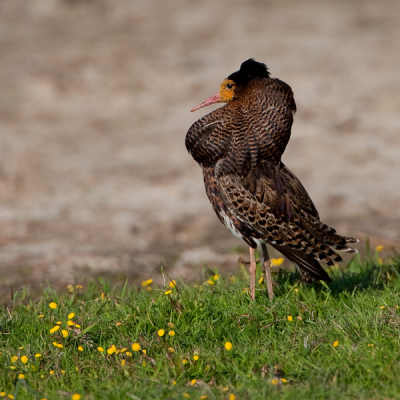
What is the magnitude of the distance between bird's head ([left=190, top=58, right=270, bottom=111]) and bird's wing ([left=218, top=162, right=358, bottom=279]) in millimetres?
729

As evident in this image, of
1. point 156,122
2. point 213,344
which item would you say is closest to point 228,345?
point 213,344

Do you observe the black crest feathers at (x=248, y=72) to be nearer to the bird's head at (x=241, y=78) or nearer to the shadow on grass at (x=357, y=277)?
the bird's head at (x=241, y=78)

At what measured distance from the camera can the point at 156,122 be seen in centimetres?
1412

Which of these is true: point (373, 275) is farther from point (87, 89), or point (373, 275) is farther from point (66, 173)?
point (87, 89)

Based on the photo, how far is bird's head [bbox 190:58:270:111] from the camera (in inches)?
251

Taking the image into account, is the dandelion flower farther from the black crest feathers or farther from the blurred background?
the blurred background

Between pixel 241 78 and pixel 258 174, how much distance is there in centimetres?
91

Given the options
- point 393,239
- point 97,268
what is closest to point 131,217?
point 97,268

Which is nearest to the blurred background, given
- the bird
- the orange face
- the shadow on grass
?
the shadow on grass

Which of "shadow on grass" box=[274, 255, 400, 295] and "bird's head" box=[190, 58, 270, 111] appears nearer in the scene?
"bird's head" box=[190, 58, 270, 111]

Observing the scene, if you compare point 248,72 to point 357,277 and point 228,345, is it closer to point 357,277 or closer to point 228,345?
point 357,277

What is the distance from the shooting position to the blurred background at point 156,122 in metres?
9.81

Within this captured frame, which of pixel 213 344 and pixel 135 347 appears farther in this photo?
pixel 213 344

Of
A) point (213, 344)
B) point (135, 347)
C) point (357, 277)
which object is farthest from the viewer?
point (357, 277)
